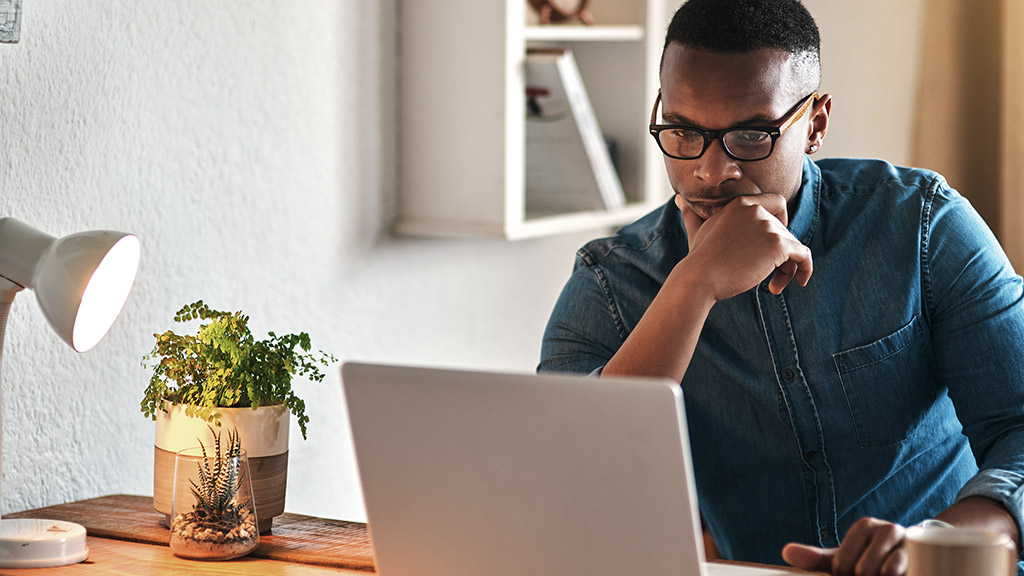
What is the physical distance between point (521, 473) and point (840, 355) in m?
0.65

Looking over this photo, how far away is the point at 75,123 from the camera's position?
56.8 inches

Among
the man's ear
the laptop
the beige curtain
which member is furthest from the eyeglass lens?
the beige curtain

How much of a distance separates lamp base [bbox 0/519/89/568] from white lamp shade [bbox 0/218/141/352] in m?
0.21

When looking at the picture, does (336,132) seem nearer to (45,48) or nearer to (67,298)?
(45,48)

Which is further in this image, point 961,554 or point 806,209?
point 806,209

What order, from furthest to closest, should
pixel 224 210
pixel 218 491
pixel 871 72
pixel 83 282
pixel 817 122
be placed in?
pixel 871 72
pixel 224 210
pixel 817 122
pixel 218 491
pixel 83 282

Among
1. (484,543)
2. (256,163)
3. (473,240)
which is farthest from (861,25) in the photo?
(484,543)

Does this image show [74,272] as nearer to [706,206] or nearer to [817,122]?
[706,206]

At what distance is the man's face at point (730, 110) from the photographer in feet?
4.31

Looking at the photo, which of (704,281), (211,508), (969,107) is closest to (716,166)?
(704,281)

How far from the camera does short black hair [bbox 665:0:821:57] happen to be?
1.33 meters

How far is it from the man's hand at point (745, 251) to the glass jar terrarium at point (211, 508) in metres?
0.55

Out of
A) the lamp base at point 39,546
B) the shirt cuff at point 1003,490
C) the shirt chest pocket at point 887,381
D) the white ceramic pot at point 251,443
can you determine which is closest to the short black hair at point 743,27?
the shirt chest pocket at point 887,381

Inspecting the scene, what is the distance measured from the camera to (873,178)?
1.47m
